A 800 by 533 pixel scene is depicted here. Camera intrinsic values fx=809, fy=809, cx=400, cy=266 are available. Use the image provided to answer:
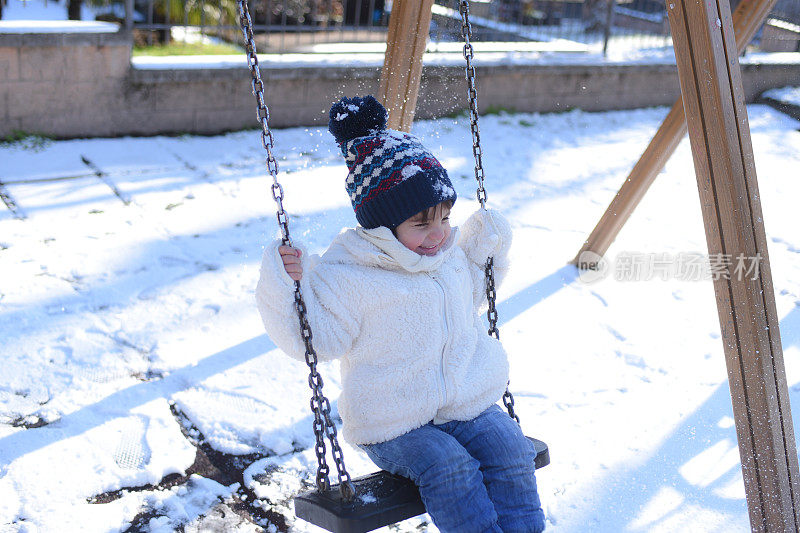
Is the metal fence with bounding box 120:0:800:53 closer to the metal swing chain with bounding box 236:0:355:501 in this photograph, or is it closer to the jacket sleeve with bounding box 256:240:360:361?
the metal swing chain with bounding box 236:0:355:501

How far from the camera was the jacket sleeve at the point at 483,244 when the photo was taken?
2.16 m

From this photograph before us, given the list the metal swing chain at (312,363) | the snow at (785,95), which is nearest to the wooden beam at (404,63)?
the metal swing chain at (312,363)

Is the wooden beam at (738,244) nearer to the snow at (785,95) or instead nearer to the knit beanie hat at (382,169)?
the knit beanie hat at (382,169)

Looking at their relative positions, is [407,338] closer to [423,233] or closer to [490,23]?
[423,233]

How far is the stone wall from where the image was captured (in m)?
5.15

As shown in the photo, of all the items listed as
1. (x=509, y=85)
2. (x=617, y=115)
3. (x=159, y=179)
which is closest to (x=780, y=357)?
(x=159, y=179)

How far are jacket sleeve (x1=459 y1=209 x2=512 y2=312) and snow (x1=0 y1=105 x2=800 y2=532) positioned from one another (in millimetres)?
767

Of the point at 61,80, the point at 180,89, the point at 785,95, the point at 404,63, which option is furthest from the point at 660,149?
the point at 785,95

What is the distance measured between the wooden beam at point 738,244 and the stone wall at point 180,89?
4.25 meters

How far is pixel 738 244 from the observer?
6.85 feet

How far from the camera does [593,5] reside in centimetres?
936

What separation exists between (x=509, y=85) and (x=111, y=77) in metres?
3.41

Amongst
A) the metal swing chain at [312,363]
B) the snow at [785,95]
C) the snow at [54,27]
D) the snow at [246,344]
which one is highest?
the snow at [54,27]

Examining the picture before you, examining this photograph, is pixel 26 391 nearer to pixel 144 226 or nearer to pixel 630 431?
pixel 144 226
